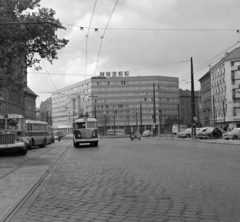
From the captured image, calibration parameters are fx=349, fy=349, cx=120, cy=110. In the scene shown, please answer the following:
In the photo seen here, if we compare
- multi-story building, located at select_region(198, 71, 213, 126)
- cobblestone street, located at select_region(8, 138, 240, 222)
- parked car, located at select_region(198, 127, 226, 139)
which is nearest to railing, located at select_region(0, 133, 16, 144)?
cobblestone street, located at select_region(8, 138, 240, 222)

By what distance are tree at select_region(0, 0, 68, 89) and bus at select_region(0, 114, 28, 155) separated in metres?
2.45

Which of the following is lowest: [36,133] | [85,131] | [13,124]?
[36,133]

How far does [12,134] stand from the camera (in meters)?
22.2

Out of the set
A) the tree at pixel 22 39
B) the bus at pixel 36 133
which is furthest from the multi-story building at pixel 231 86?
the tree at pixel 22 39

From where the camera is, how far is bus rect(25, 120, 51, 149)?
3052 cm

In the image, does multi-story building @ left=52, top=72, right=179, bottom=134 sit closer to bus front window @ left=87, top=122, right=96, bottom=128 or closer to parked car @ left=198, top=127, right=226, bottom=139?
parked car @ left=198, top=127, right=226, bottom=139

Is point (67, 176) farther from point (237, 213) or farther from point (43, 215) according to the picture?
point (237, 213)

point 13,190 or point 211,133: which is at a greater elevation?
point 211,133

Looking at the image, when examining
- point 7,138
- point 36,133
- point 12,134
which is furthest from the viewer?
point 36,133

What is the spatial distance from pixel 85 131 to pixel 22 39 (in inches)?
445

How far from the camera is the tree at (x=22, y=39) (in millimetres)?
21797

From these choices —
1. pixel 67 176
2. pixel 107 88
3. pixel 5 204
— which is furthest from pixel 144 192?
pixel 107 88

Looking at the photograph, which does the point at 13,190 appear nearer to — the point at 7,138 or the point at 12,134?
the point at 7,138

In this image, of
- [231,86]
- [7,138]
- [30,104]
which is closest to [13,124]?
[7,138]
